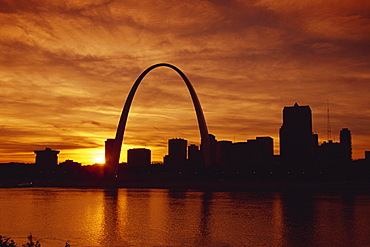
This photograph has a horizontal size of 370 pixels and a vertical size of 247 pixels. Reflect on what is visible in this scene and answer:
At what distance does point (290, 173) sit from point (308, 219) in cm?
10430

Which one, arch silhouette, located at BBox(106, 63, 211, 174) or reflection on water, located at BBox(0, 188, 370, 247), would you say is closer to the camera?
reflection on water, located at BBox(0, 188, 370, 247)

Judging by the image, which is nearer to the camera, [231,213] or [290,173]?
[231,213]

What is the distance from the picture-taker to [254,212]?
47344 mm

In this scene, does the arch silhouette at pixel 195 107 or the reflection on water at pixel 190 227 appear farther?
the arch silhouette at pixel 195 107

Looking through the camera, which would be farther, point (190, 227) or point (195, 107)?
point (195, 107)

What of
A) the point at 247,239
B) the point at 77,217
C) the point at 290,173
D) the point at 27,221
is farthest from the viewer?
the point at 290,173

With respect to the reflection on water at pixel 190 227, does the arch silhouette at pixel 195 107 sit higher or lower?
higher

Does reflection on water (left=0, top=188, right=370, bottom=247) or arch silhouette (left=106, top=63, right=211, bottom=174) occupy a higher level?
arch silhouette (left=106, top=63, right=211, bottom=174)

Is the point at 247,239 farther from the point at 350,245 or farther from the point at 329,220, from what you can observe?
the point at 329,220

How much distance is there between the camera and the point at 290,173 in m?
143

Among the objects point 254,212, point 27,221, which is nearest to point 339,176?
point 254,212

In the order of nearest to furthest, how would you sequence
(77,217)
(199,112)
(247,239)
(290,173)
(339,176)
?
1. (247,239)
2. (77,217)
3. (199,112)
4. (339,176)
5. (290,173)

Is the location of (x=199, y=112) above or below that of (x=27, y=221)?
above

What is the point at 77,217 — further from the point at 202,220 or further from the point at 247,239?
the point at 247,239
